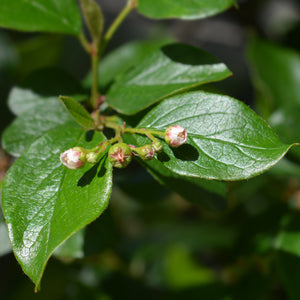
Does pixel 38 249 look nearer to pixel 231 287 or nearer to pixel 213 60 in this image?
pixel 213 60

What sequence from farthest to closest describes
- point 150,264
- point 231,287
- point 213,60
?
point 150,264 < point 231,287 < point 213,60

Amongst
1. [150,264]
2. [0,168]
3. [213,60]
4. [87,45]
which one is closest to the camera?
[213,60]

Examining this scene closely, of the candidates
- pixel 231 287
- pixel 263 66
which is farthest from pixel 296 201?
pixel 263 66

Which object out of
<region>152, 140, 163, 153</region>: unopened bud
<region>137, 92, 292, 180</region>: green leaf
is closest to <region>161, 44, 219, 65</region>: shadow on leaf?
<region>137, 92, 292, 180</region>: green leaf

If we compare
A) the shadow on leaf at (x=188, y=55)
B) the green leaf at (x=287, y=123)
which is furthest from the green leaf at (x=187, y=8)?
the green leaf at (x=287, y=123)

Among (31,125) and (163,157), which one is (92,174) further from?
(31,125)

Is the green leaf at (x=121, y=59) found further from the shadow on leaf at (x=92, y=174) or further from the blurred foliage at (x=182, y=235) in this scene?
the shadow on leaf at (x=92, y=174)
